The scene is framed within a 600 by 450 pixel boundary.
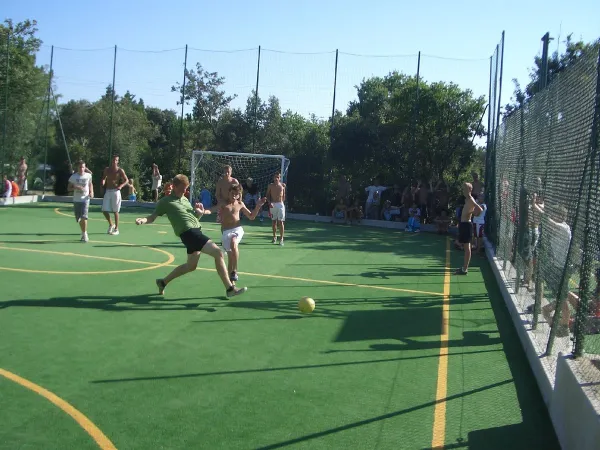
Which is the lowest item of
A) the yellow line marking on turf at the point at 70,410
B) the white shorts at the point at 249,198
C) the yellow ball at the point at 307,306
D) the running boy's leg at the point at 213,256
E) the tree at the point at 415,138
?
the yellow line marking on turf at the point at 70,410

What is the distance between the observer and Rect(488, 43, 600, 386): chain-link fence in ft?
16.1

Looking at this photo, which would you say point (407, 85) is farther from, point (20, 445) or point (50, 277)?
point (20, 445)

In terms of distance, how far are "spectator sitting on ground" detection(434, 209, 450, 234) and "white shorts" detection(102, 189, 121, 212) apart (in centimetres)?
1087

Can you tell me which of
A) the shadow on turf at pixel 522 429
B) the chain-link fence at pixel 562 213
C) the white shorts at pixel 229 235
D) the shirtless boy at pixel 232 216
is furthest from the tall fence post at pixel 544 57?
the white shorts at pixel 229 235

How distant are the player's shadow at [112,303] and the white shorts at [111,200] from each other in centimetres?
713

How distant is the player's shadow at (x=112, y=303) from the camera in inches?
320

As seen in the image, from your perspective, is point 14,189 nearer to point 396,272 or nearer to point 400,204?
point 400,204

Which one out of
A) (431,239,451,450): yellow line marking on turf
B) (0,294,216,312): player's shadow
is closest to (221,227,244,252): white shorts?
(0,294,216,312): player's shadow

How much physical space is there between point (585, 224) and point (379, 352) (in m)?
2.73

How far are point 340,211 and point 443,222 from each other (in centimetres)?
471

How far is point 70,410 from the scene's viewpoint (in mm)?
4840

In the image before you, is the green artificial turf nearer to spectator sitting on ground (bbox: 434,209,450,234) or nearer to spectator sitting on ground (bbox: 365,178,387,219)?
spectator sitting on ground (bbox: 434,209,450,234)

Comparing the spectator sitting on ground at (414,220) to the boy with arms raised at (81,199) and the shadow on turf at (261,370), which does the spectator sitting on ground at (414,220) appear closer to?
the boy with arms raised at (81,199)

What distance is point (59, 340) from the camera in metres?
6.66
